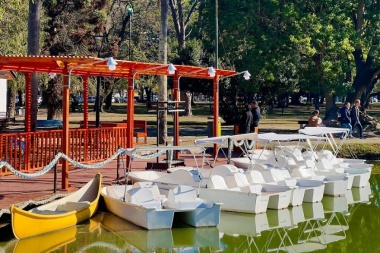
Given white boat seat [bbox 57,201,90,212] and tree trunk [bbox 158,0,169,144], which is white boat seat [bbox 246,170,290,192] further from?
tree trunk [bbox 158,0,169,144]

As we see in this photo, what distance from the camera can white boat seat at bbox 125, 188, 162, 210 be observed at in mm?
17753

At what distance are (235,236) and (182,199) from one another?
1.62m

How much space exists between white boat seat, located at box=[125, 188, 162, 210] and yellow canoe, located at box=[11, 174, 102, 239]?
→ 0.89 m

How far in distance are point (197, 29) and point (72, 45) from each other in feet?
25.3

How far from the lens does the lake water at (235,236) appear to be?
1562cm

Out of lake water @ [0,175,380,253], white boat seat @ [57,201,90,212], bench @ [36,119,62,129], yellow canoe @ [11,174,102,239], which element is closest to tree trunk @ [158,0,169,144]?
bench @ [36,119,62,129]

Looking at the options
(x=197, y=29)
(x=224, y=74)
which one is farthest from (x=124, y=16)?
(x=224, y=74)

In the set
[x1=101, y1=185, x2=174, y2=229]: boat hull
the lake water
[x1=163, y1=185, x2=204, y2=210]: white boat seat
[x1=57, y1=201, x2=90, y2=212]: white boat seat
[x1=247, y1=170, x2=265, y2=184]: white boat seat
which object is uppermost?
[x1=247, y1=170, x2=265, y2=184]: white boat seat

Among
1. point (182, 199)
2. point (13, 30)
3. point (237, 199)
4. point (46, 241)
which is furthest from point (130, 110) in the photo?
point (13, 30)

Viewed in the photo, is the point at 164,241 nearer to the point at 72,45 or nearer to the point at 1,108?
the point at 1,108

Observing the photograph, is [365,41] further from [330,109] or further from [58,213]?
[58,213]

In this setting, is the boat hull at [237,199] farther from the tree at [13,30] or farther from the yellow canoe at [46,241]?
the tree at [13,30]

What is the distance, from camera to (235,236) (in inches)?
674

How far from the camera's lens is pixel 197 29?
148 feet
